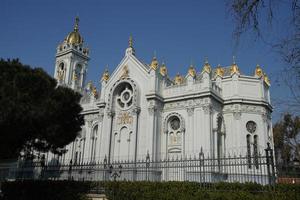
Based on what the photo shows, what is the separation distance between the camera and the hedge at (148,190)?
1309 centimetres

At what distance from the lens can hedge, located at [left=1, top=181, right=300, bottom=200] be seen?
13.1 metres

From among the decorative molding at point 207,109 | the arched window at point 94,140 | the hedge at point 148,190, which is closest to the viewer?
the hedge at point 148,190

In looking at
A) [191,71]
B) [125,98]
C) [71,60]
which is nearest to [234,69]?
[191,71]

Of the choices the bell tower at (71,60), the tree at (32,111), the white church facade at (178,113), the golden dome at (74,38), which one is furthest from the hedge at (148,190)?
the golden dome at (74,38)

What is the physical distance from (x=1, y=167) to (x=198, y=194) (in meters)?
16.8

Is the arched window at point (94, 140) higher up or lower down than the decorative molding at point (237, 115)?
lower down

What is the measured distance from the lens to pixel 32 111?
1617cm

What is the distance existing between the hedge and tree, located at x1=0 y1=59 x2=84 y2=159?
255 centimetres

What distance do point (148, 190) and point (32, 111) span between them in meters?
7.44

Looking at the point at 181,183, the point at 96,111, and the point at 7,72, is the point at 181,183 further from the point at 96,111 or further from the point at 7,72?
the point at 96,111

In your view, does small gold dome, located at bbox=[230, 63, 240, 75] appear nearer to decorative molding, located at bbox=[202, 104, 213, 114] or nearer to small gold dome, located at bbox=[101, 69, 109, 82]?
decorative molding, located at bbox=[202, 104, 213, 114]

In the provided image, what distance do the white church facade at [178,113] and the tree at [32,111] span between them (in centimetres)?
1136

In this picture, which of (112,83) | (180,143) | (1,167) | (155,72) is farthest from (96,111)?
(1,167)

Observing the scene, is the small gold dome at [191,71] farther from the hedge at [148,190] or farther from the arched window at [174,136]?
the hedge at [148,190]
